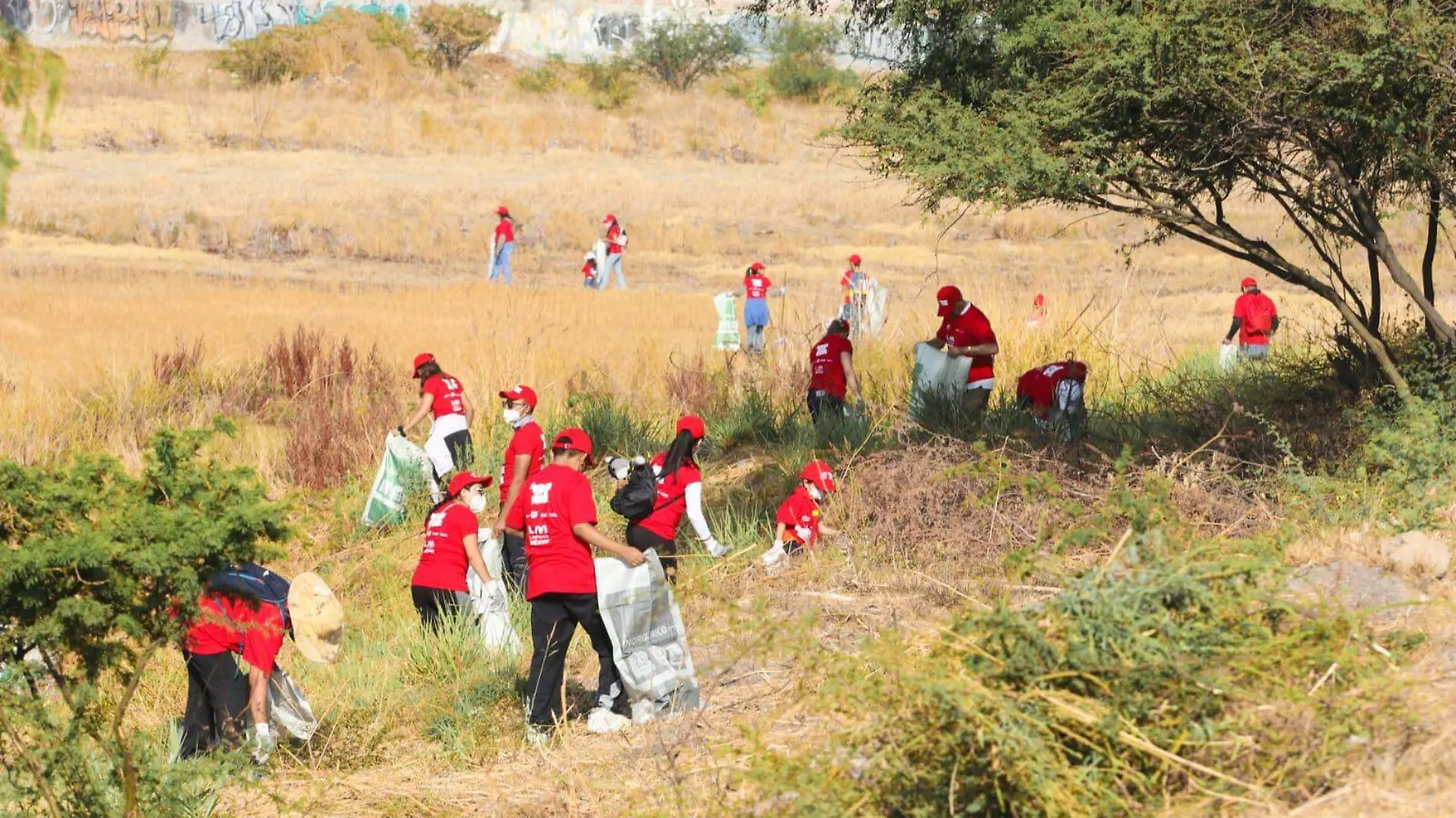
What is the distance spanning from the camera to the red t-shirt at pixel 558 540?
800 cm

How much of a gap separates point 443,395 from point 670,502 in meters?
4.09

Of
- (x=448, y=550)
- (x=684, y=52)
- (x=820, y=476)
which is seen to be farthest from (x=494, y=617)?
(x=684, y=52)

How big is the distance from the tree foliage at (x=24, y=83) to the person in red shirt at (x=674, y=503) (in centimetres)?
499

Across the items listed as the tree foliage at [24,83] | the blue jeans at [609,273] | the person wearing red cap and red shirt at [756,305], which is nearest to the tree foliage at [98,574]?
the tree foliage at [24,83]

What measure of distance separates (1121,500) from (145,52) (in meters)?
62.7

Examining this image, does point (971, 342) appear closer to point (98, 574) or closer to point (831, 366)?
point (831, 366)

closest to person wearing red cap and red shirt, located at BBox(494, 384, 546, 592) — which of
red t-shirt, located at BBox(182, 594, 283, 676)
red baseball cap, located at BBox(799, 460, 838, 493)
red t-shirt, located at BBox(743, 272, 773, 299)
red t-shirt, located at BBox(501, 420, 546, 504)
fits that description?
red t-shirt, located at BBox(501, 420, 546, 504)

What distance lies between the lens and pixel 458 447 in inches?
536

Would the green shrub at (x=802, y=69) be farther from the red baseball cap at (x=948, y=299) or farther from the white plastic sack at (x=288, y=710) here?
the white plastic sack at (x=288, y=710)

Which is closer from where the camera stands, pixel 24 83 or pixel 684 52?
pixel 24 83

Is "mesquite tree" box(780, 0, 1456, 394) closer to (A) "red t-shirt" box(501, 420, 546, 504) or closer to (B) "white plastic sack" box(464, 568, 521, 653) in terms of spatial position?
(A) "red t-shirt" box(501, 420, 546, 504)

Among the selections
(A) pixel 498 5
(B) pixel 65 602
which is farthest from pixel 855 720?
(A) pixel 498 5

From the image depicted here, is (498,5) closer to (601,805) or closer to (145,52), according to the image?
(145,52)

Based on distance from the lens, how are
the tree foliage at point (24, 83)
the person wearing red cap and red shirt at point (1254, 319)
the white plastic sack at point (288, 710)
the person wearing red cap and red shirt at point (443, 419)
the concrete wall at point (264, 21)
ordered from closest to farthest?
1. the tree foliage at point (24, 83)
2. the white plastic sack at point (288, 710)
3. the person wearing red cap and red shirt at point (443, 419)
4. the person wearing red cap and red shirt at point (1254, 319)
5. the concrete wall at point (264, 21)
